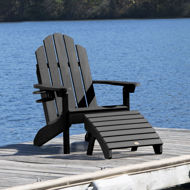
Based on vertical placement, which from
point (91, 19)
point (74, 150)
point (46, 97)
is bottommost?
point (91, 19)

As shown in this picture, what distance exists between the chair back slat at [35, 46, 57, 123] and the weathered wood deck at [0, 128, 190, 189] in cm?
32

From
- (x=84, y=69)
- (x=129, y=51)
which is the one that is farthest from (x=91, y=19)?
(x=84, y=69)

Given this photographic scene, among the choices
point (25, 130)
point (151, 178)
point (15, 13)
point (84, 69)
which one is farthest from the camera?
point (15, 13)

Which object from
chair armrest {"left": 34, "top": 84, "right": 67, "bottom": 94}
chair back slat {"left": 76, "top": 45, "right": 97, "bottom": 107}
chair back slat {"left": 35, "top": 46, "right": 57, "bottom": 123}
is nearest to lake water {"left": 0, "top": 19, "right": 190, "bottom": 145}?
chair back slat {"left": 76, "top": 45, "right": 97, "bottom": 107}

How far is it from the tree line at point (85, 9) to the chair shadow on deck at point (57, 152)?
Result: 60490 millimetres

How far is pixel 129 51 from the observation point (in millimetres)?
29469

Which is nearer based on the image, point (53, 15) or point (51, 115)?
point (51, 115)

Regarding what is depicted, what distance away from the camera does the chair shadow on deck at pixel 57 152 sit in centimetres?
480

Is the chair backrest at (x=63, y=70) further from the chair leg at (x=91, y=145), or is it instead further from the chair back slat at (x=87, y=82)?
the chair leg at (x=91, y=145)

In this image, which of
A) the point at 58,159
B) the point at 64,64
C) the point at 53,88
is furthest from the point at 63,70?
the point at 58,159

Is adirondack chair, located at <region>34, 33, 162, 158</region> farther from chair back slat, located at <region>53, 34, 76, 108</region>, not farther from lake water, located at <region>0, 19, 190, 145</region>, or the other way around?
lake water, located at <region>0, 19, 190, 145</region>

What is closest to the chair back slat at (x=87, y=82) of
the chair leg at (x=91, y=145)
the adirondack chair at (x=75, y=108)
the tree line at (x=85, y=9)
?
the adirondack chair at (x=75, y=108)

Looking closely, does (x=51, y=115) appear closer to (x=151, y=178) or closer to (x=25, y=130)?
(x=151, y=178)

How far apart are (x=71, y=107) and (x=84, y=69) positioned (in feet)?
1.46
